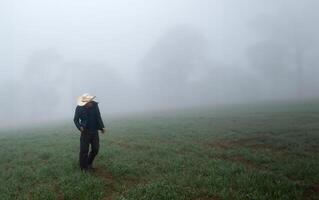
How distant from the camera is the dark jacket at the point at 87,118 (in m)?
15.2

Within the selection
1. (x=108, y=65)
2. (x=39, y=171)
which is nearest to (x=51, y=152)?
(x=39, y=171)

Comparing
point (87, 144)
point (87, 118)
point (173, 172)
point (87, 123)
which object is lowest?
point (173, 172)

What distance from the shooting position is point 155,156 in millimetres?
18922

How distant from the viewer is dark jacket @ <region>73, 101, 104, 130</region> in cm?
1525

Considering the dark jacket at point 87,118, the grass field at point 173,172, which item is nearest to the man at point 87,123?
the dark jacket at point 87,118

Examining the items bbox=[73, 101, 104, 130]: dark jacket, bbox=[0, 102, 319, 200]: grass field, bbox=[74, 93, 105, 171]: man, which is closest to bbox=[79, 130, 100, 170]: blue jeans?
bbox=[74, 93, 105, 171]: man

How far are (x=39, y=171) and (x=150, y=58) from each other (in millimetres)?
101104

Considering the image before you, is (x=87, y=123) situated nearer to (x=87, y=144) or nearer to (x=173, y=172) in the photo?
(x=87, y=144)

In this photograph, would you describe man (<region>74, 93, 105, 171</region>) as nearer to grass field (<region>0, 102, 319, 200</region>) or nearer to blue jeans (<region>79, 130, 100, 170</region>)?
blue jeans (<region>79, 130, 100, 170</region>)

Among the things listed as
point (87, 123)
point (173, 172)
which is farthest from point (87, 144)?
point (173, 172)

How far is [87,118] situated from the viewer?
50.3ft

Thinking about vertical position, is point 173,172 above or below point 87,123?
below

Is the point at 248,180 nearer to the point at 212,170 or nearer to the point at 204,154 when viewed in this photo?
the point at 212,170

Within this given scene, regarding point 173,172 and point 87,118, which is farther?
point 87,118
